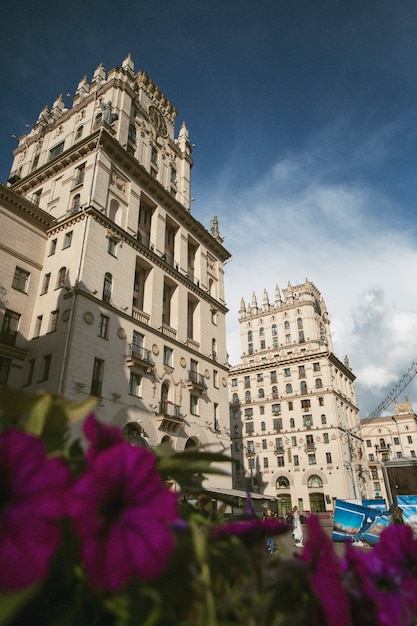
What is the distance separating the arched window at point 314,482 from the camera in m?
47.5

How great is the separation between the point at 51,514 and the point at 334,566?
0.51 m

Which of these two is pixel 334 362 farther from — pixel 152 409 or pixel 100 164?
pixel 100 164

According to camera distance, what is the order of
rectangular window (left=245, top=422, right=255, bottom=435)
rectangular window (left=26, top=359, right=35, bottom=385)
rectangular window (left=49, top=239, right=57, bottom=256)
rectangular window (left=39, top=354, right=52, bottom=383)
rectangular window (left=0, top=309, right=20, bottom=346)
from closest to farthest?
rectangular window (left=39, top=354, right=52, bottom=383), rectangular window (left=26, top=359, right=35, bottom=385), rectangular window (left=0, top=309, right=20, bottom=346), rectangular window (left=49, top=239, right=57, bottom=256), rectangular window (left=245, top=422, right=255, bottom=435)

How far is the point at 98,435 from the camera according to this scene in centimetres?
71

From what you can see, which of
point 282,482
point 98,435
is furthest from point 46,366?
point 282,482

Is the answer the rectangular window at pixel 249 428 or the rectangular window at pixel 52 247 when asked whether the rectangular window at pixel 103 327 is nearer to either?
the rectangular window at pixel 52 247

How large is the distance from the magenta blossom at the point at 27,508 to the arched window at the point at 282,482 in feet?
180

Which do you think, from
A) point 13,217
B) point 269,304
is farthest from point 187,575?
point 269,304

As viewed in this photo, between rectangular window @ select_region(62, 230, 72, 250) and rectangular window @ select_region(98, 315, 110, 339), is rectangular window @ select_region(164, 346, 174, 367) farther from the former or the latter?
rectangular window @ select_region(62, 230, 72, 250)

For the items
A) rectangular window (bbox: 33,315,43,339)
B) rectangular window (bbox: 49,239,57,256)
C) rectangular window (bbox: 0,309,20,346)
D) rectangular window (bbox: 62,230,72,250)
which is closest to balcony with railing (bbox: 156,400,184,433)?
rectangular window (bbox: 33,315,43,339)

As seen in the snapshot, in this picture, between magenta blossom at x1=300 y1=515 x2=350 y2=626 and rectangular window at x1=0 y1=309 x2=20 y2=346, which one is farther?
rectangular window at x1=0 y1=309 x2=20 y2=346

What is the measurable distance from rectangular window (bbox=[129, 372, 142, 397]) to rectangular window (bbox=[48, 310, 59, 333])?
4.84m

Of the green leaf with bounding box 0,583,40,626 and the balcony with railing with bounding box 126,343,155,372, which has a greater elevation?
the balcony with railing with bounding box 126,343,155,372

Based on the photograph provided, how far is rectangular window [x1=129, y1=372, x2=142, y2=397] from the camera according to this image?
21.2 metres
